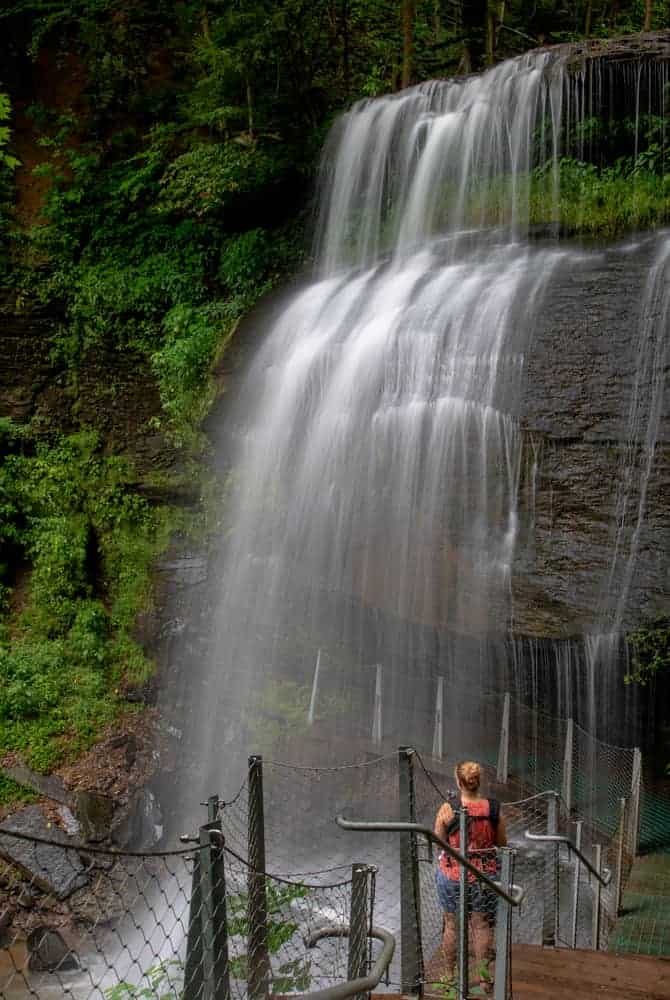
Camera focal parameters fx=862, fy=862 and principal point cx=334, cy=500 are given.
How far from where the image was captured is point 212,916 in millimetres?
3186

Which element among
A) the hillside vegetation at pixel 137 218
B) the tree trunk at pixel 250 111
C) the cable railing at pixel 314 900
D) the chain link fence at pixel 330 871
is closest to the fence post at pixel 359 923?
the cable railing at pixel 314 900

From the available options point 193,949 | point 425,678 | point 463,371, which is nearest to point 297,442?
point 463,371

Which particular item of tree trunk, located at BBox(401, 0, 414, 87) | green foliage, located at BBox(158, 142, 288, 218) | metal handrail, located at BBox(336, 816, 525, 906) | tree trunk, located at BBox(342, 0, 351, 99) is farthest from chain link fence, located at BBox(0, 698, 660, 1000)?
tree trunk, located at BBox(342, 0, 351, 99)

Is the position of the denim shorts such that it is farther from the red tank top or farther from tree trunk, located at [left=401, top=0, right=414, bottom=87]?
tree trunk, located at [left=401, top=0, right=414, bottom=87]

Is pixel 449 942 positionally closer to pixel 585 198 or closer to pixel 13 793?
pixel 13 793

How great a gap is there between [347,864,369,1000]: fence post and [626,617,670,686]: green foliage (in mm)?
4869

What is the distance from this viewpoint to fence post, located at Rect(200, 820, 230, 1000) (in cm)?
319

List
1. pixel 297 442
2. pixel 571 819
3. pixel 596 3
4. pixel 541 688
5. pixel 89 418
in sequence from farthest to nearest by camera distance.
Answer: pixel 596 3 < pixel 89 418 < pixel 297 442 < pixel 541 688 < pixel 571 819

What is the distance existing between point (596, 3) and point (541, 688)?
60.0 feet

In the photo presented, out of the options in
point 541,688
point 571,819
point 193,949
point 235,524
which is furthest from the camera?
point 235,524

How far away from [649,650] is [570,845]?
332 centimetres

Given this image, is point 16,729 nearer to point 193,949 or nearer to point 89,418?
point 89,418

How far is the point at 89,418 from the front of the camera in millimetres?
14578

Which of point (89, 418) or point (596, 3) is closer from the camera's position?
point (89, 418)
